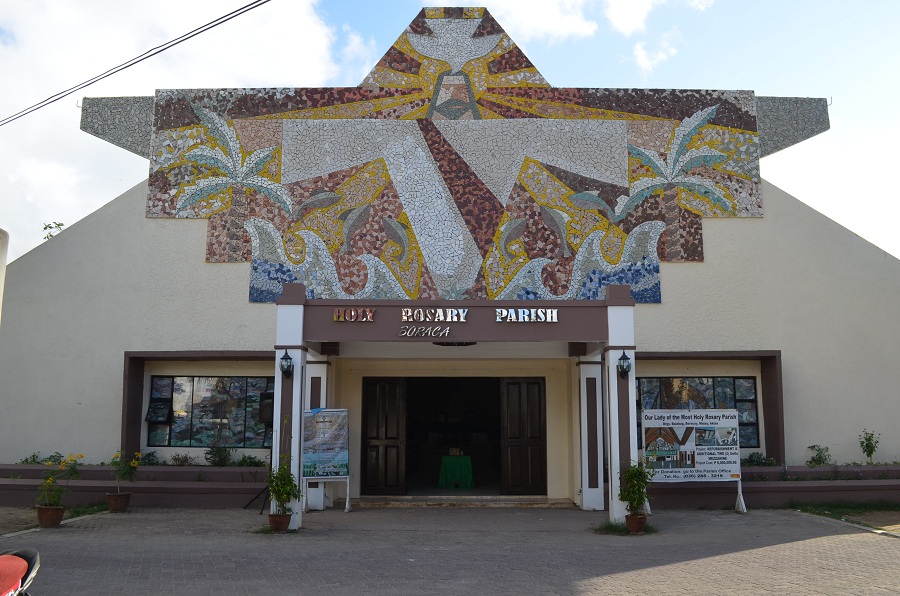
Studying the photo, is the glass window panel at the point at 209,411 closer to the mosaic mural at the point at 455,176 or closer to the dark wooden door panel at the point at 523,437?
the mosaic mural at the point at 455,176

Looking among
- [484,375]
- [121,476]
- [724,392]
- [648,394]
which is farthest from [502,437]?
[121,476]

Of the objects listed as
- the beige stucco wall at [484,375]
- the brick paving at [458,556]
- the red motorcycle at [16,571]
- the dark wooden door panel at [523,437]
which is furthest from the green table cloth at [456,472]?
the red motorcycle at [16,571]

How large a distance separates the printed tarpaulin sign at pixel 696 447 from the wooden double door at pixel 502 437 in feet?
8.76

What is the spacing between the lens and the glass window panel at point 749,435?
16578 mm

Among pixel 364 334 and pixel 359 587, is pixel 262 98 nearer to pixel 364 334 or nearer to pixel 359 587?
pixel 364 334

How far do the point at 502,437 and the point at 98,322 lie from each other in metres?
8.28

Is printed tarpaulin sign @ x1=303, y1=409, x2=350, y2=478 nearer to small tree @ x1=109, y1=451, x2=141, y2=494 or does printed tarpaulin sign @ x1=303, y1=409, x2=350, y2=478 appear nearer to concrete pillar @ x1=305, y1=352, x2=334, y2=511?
concrete pillar @ x1=305, y1=352, x2=334, y2=511

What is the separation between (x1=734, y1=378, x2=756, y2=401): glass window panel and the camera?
1675 cm

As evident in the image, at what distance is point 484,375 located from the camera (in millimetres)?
16812

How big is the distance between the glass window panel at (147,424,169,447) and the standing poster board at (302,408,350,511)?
383cm

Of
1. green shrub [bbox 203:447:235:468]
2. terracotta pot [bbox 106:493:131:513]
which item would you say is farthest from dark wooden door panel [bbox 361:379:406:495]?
terracotta pot [bbox 106:493:131:513]

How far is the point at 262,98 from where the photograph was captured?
1703cm

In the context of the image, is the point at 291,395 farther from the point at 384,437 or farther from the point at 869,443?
the point at 869,443

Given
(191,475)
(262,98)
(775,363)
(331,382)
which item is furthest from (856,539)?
(262,98)
